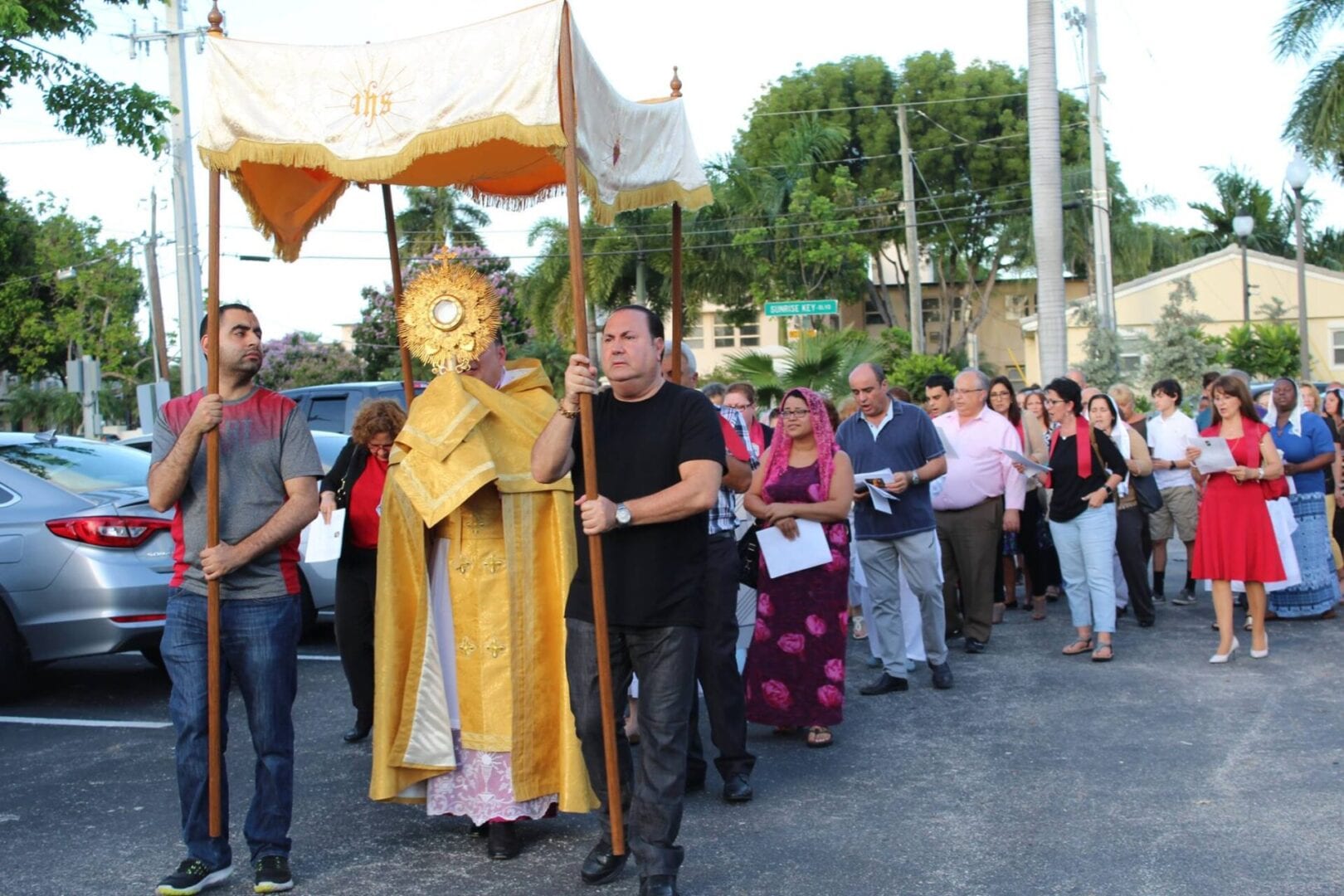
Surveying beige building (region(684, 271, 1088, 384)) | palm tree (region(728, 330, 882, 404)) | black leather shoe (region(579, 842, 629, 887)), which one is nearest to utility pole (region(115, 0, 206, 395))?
palm tree (region(728, 330, 882, 404))

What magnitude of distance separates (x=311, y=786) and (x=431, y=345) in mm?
2309

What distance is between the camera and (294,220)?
670 centimetres

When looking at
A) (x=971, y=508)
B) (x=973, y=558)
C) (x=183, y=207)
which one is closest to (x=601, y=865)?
(x=973, y=558)

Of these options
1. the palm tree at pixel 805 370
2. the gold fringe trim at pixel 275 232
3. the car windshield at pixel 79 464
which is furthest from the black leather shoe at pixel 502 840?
the palm tree at pixel 805 370

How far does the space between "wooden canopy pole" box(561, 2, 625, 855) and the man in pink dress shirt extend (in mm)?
5352

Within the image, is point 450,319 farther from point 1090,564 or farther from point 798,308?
point 798,308

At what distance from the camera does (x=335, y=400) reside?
14.3m

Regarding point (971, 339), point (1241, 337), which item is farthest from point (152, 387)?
point (971, 339)

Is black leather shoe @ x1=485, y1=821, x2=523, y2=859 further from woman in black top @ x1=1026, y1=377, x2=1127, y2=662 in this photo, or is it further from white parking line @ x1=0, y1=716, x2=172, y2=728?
woman in black top @ x1=1026, y1=377, x2=1127, y2=662

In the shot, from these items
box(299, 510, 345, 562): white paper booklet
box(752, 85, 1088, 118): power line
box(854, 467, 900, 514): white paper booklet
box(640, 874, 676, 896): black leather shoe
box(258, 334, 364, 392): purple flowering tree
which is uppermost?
box(752, 85, 1088, 118): power line

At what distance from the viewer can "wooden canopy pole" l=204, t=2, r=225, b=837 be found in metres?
5.00

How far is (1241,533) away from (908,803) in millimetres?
4147

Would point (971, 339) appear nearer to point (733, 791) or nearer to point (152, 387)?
point (152, 387)

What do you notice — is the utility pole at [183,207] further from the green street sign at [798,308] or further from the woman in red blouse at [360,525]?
the woman in red blouse at [360,525]
